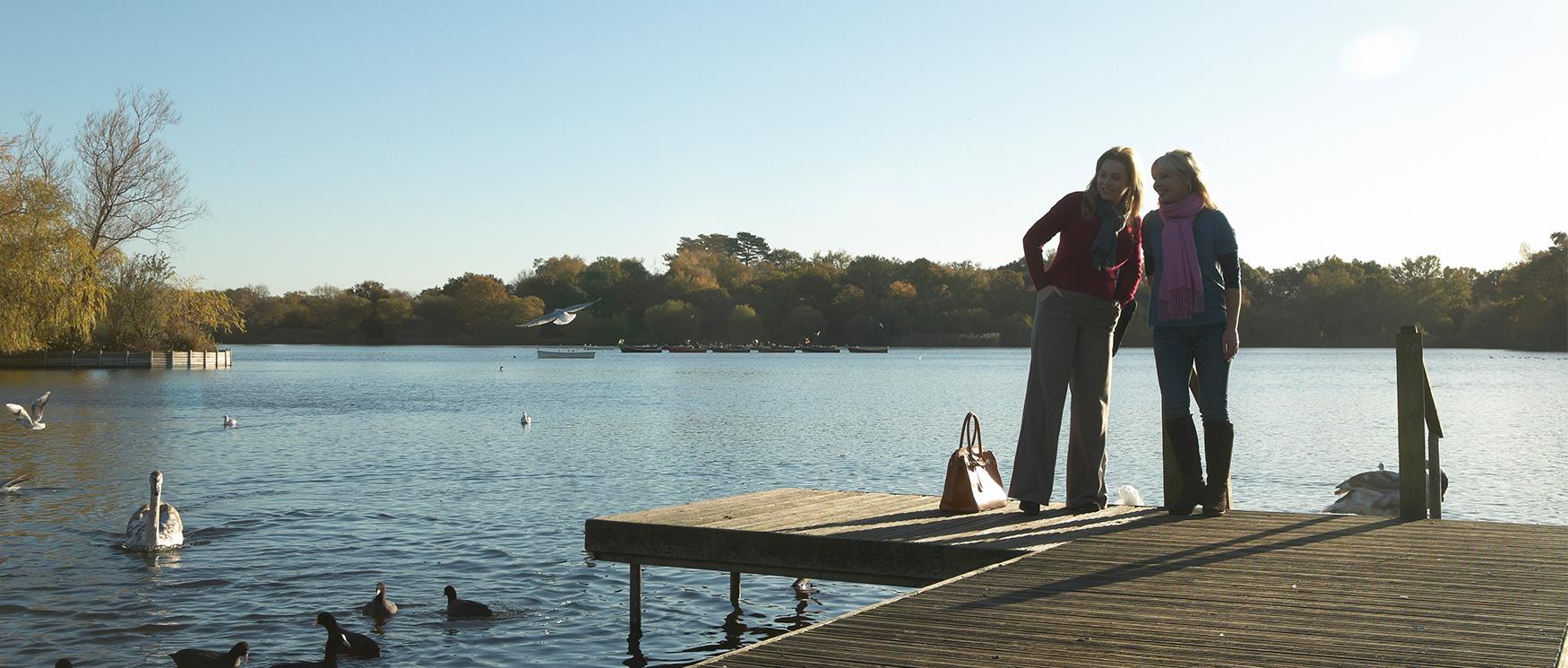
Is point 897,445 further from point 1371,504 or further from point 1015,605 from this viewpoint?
point 1015,605

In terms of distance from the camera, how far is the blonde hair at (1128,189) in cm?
686

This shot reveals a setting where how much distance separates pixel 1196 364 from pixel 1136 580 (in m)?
2.07

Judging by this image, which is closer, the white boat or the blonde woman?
the blonde woman

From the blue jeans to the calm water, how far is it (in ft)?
11.3

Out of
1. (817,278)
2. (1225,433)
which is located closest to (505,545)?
(1225,433)

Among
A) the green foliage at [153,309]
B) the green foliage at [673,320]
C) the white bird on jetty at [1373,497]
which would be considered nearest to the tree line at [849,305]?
the green foliage at [673,320]

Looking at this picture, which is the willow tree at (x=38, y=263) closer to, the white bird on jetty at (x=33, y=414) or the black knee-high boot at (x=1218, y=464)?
the white bird on jetty at (x=33, y=414)

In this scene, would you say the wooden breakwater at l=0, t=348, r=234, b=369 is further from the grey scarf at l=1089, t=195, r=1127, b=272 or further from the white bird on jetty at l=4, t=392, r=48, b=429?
the grey scarf at l=1089, t=195, r=1127, b=272

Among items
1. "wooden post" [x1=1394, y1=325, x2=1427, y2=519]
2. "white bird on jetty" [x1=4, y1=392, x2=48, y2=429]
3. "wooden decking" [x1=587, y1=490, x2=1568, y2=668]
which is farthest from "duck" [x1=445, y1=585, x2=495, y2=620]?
"white bird on jetty" [x1=4, y1=392, x2=48, y2=429]

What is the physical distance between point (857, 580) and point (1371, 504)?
7.85m

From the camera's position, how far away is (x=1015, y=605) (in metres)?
4.95

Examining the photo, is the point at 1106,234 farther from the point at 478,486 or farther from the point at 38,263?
the point at 38,263

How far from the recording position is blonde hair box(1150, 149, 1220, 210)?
6.87 meters

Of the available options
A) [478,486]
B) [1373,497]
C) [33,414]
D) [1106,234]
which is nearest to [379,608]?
[1106,234]
